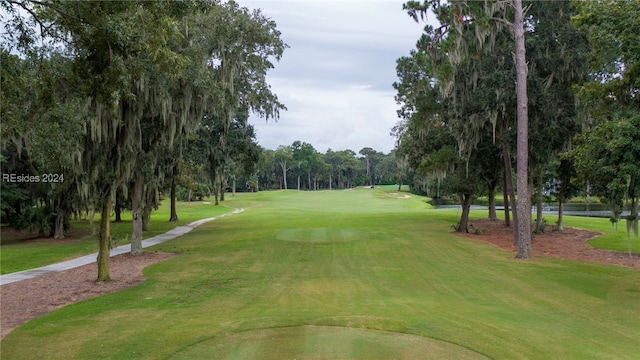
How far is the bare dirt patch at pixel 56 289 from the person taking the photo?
374 inches

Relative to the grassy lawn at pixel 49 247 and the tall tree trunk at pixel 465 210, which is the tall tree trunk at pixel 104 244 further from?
the tall tree trunk at pixel 465 210

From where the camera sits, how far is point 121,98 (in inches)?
526

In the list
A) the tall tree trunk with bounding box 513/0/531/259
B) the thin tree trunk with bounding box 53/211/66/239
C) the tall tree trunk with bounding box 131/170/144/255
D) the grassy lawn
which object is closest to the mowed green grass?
the tall tree trunk with bounding box 513/0/531/259

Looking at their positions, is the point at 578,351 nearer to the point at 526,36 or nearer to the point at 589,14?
the point at 589,14

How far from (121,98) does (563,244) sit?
20290mm

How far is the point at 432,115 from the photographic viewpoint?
25.2 metres

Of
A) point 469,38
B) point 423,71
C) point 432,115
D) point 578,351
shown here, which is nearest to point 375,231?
point 432,115

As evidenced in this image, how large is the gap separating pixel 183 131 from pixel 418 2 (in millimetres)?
11020

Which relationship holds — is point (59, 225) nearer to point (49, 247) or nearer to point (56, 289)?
point (49, 247)

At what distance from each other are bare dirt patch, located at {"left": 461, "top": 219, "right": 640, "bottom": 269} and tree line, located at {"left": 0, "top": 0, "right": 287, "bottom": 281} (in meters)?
13.8

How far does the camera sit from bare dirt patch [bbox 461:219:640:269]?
57.1 feet

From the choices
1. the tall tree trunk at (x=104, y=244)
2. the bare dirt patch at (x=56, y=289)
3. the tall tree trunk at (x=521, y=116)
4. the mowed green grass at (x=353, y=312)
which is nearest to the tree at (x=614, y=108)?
the mowed green grass at (x=353, y=312)

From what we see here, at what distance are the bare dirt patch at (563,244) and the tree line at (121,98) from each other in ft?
45.3

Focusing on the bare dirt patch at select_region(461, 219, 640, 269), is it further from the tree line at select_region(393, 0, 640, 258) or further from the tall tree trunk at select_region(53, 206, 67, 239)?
→ the tall tree trunk at select_region(53, 206, 67, 239)
